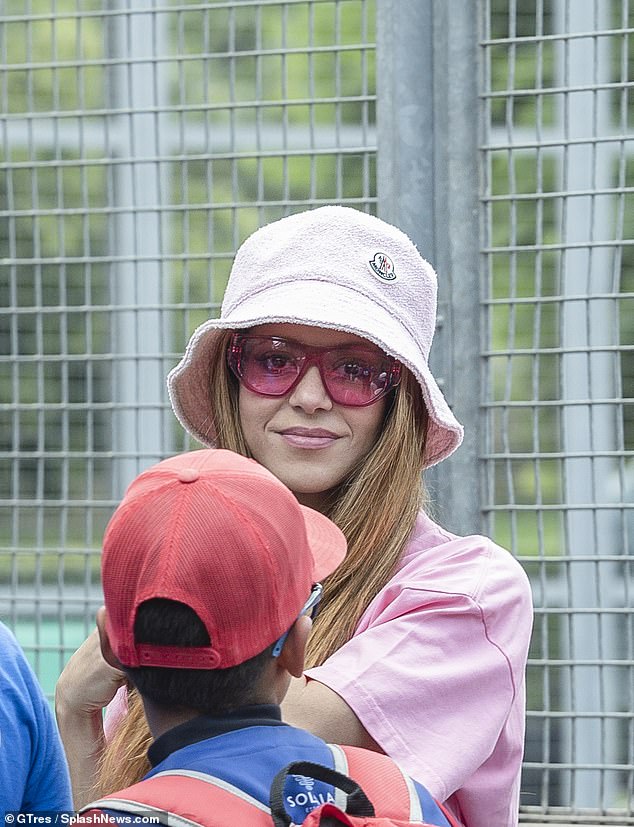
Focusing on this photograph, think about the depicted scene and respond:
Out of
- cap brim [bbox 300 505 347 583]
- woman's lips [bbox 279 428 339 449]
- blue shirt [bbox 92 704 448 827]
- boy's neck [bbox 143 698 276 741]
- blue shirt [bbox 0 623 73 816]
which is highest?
woman's lips [bbox 279 428 339 449]

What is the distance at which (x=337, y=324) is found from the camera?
65.3 inches

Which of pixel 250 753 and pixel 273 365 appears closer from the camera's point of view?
pixel 250 753

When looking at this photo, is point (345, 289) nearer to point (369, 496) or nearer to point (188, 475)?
point (369, 496)

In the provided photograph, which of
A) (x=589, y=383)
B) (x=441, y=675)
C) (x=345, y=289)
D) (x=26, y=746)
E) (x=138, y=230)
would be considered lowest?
(x=26, y=746)

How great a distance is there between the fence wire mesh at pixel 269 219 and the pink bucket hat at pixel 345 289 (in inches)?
25.9

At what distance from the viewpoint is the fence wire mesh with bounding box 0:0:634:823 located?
94.7 inches

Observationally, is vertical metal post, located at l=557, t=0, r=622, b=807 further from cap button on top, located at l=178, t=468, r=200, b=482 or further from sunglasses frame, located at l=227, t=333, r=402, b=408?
cap button on top, located at l=178, t=468, r=200, b=482

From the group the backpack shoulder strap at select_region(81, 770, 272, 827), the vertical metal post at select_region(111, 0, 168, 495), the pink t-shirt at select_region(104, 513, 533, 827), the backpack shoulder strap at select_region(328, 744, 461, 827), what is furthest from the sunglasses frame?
the vertical metal post at select_region(111, 0, 168, 495)

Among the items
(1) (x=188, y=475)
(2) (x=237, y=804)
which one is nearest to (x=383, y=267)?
(1) (x=188, y=475)

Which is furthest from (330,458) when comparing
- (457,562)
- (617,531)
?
(617,531)

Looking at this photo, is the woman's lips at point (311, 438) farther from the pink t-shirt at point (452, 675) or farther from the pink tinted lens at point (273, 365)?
the pink t-shirt at point (452, 675)

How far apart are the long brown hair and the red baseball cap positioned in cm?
41

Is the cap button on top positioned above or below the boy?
above

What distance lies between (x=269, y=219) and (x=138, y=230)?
29 cm
